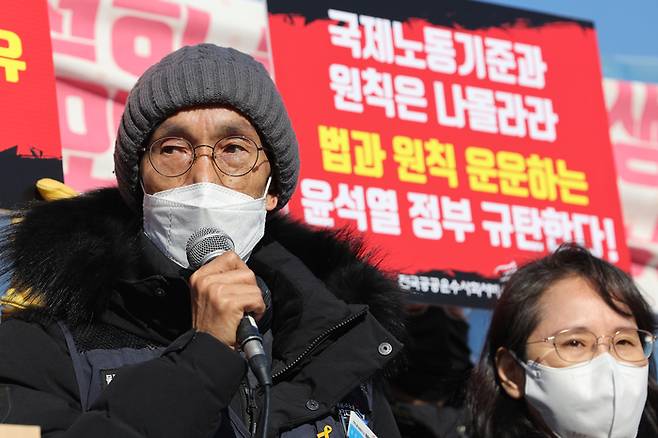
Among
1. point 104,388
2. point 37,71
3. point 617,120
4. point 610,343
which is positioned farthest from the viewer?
point 617,120

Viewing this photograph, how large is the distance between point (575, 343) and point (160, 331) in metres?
1.32

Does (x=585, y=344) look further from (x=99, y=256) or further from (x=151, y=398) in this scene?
(x=151, y=398)

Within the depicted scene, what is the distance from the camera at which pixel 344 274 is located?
10.9ft

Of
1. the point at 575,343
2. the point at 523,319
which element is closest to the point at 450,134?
the point at 523,319

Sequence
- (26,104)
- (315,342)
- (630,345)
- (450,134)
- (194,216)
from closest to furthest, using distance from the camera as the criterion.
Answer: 1. (194,216)
2. (315,342)
3. (630,345)
4. (26,104)
5. (450,134)

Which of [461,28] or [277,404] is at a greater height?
[461,28]

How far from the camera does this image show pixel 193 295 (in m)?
2.51

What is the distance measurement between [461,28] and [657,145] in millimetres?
1098

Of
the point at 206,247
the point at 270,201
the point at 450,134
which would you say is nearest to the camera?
the point at 206,247

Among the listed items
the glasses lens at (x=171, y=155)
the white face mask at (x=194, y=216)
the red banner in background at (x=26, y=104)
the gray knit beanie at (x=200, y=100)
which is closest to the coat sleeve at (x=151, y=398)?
the white face mask at (x=194, y=216)

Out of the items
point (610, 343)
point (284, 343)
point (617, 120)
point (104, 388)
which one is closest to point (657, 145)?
point (617, 120)

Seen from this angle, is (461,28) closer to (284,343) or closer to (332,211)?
(332,211)

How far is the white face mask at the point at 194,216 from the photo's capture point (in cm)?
287

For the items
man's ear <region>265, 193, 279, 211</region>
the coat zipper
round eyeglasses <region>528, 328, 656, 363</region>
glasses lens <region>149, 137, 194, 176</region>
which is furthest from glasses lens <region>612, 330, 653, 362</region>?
glasses lens <region>149, 137, 194, 176</region>
